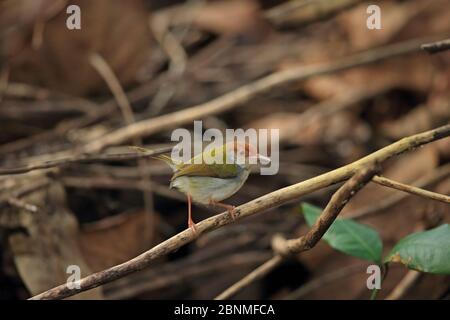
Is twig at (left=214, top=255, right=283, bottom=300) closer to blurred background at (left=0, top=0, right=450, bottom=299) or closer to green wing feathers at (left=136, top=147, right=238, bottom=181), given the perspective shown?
green wing feathers at (left=136, top=147, right=238, bottom=181)

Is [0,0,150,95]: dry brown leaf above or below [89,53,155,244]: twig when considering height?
above

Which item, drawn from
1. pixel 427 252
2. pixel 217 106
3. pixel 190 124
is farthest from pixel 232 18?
pixel 427 252

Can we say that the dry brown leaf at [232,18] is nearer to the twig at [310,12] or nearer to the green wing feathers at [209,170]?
the twig at [310,12]

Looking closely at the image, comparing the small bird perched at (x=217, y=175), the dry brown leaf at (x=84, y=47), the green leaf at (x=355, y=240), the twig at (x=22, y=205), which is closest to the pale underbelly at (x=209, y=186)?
the small bird perched at (x=217, y=175)

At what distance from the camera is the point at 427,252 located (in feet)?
5.51

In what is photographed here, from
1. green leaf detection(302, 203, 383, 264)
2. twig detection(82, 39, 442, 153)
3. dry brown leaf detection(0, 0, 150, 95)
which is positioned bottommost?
green leaf detection(302, 203, 383, 264)

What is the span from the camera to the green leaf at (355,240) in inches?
75.4

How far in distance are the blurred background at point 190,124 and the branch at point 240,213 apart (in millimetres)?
561

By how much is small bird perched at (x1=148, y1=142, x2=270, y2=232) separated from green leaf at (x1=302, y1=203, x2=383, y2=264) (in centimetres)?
34

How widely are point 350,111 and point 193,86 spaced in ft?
2.92

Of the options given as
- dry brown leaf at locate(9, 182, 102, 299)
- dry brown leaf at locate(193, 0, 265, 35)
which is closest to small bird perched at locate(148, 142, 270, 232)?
dry brown leaf at locate(9, 182, 102, 299)

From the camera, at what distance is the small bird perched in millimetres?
1777
